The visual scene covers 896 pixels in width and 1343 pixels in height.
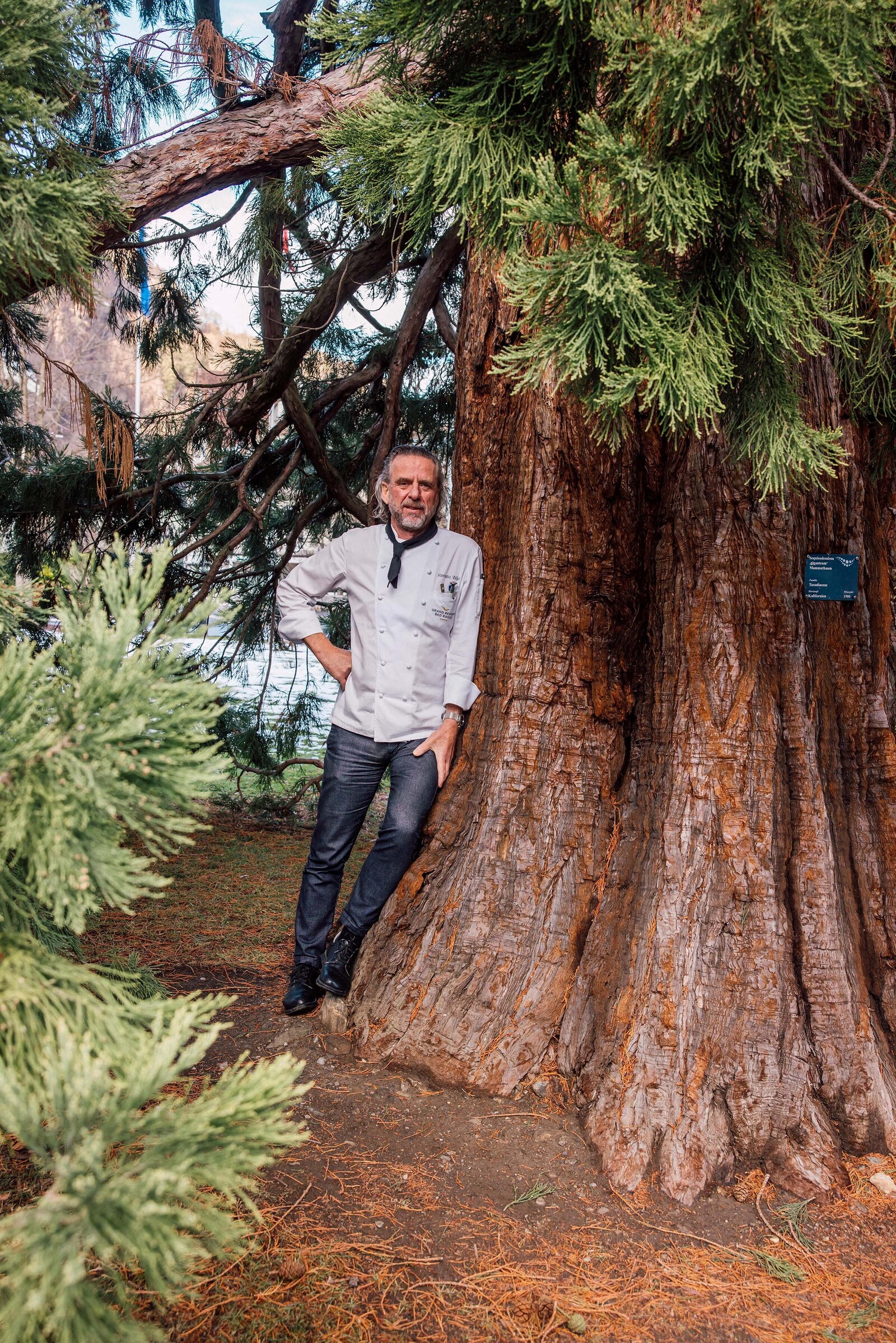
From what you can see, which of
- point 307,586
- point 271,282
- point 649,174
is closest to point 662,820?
point 307,586

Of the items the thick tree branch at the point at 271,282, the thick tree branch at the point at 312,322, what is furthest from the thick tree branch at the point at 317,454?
the thick tree branch at the point at 271,282

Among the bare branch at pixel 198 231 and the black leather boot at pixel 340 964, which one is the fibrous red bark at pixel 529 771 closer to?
the black leather boot at pixel 340 964

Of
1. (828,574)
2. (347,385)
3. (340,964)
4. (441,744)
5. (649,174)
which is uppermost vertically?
(347,385)

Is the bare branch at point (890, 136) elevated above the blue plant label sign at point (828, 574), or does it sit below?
above

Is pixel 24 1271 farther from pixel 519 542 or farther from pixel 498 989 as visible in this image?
pixel 519 542

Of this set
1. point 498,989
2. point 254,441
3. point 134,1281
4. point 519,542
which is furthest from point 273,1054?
point 254,441

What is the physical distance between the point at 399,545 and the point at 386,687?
0.47 m

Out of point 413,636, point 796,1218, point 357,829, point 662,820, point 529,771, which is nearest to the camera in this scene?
point 796,1218

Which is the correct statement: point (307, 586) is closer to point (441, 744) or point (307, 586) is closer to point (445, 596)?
point (445, 596)

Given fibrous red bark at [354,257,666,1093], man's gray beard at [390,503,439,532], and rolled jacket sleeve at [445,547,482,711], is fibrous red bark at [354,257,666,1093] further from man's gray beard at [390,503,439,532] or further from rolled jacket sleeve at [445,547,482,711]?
man's gray beard at [390,503,439,532]

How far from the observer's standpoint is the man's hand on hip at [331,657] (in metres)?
3.12

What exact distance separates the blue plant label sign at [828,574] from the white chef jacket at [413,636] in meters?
0.98

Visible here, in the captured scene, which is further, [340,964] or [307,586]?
[307,586]

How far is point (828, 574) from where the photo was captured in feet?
8.27
